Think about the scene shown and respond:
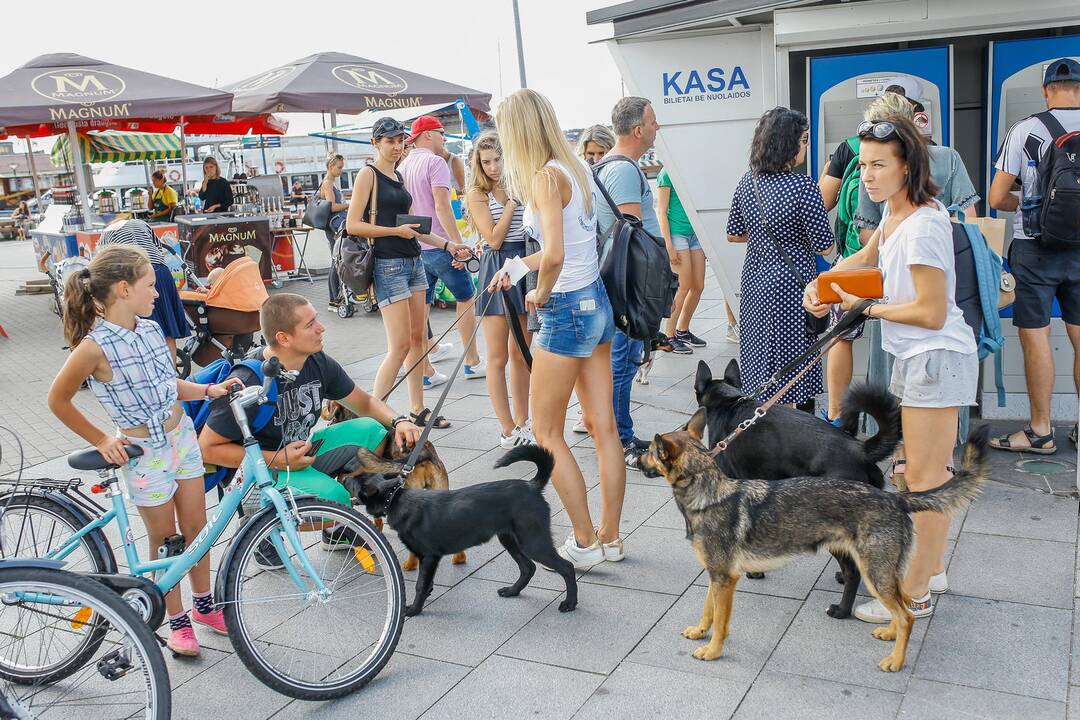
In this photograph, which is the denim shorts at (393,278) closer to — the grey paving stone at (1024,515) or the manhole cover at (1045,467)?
the grey paving stone at (1024,515)

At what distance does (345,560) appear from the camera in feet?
12.2

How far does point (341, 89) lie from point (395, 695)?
1111 cm

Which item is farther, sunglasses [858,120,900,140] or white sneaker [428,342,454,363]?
white sneaker [428,342,454,363]

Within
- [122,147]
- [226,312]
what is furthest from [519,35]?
[226,312]

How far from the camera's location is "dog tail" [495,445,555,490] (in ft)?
12.1

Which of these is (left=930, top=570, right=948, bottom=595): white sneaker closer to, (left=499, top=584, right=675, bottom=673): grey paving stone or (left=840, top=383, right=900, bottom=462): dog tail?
(left=840, top=383, right=900, bottom=462): dog tail

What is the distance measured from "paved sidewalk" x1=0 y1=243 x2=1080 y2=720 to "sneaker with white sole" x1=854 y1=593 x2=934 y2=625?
0.15 feet

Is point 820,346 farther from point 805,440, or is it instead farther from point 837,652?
point 837,652

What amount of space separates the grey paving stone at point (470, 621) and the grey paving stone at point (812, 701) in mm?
828

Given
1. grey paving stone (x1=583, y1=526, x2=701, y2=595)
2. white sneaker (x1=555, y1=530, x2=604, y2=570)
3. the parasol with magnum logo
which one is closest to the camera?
grey paving stone (x1=583, y1=526, x2=701, y2=595)

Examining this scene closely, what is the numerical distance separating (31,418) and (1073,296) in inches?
304

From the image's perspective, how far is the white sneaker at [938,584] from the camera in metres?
3.74

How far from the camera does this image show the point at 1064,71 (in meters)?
4.95

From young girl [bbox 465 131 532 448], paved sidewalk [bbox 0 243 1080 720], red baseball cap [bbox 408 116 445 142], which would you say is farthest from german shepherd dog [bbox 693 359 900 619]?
red baseball cap [bbox 408 116 445 142]
